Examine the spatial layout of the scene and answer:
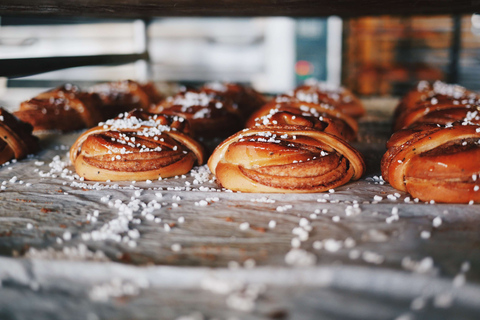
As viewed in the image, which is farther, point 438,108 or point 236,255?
point 438,108

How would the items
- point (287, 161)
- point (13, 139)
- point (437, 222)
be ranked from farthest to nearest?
point (13, 139) → point (287, 161) → point (437, 222)

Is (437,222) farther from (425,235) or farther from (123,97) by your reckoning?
(123,97)

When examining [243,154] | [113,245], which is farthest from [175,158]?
[113,245]

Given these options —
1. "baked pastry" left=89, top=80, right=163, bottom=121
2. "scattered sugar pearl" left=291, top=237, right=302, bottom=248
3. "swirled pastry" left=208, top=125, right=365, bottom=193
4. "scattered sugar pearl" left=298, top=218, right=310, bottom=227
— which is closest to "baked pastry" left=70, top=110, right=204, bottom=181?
"swirled pastry" left=208, top=125, right=365, bottom=193

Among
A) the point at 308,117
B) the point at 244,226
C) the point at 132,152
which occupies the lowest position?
the point at 244,226

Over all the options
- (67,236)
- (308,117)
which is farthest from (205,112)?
(67,236)

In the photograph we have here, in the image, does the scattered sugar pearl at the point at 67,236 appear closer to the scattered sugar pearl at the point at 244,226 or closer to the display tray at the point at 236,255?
the display tray at the point at 236,255

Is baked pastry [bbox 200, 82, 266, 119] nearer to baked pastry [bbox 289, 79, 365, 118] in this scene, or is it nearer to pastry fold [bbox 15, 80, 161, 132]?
baked pastry [bbox 289, 79, 365, 118]

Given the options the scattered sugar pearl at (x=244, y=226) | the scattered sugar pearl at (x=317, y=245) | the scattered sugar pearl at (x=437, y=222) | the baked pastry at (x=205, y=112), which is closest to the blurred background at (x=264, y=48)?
the baked pastry at (x=205, y=112)

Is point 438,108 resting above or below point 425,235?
above
